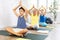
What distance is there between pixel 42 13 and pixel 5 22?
47 centimetres

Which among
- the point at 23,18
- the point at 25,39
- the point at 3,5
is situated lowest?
the point at 25,39

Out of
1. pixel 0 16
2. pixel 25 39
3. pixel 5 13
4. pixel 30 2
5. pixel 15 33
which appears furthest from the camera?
pixel 30 2

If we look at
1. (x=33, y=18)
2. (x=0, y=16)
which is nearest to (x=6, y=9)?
(x=0, y=16)

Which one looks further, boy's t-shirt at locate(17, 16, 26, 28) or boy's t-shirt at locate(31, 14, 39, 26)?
boy's t-shirt at locate(31, 14, 39, 26)

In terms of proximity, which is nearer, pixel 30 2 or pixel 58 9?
pixel 30 2

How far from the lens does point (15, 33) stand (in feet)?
4.32

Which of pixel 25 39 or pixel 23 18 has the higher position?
pixel 23 18

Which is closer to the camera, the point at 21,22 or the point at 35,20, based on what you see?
the point at 21,22

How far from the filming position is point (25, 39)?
1181 millimetres

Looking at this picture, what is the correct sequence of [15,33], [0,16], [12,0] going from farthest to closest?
[12,0]
[0,16]
[15,33]

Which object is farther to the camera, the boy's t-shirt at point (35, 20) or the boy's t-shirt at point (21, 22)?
the boy's t-shirt at point (35, 20)

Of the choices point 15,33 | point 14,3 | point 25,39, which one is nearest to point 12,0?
point 14,3

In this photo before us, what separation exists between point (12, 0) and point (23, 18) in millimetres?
564

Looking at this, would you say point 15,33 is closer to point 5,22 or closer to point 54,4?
point 5,22
